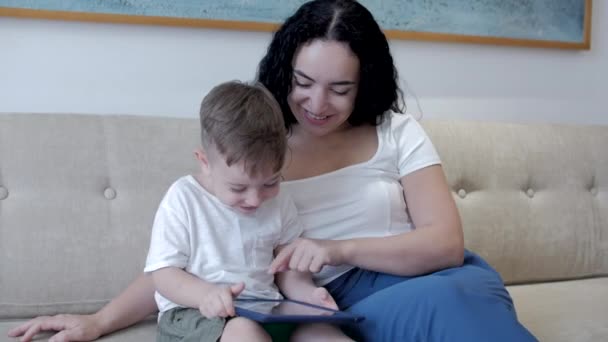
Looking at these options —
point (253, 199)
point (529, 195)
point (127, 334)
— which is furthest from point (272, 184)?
point (529, 195)

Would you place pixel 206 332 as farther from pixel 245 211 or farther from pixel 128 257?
pixel 128 257

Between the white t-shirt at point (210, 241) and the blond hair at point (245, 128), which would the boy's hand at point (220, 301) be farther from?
the blond hair at point (245, 128)

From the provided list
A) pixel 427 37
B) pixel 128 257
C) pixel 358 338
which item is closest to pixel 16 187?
pixel 128 257

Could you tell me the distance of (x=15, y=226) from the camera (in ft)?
4.78

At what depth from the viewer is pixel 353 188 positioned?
4.70 feet

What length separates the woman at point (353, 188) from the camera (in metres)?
1.29

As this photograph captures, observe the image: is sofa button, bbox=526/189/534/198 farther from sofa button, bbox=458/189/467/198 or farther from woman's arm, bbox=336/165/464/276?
woman's arm, bbox=336/165/464/276

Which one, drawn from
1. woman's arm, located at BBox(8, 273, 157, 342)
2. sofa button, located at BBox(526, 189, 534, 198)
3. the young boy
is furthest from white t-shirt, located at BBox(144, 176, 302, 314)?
sofa button, located at BBox(526, 189, 534, 198)

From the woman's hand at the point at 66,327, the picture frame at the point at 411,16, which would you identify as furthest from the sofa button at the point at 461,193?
the woman's hand at the point at 66,327

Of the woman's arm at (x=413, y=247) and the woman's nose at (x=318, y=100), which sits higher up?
the woman's nose at (x=318, y=100)

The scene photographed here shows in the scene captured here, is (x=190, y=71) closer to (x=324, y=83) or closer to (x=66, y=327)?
(x=324, y=83)

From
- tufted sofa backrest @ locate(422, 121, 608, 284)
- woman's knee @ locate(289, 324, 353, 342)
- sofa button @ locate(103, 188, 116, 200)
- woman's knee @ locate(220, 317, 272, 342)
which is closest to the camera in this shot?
woman's knee @ locate(220, 317, 272, 342)

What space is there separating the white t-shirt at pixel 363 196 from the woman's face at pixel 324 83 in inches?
4.6

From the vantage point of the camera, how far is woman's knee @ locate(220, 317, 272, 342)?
3.46 feet
